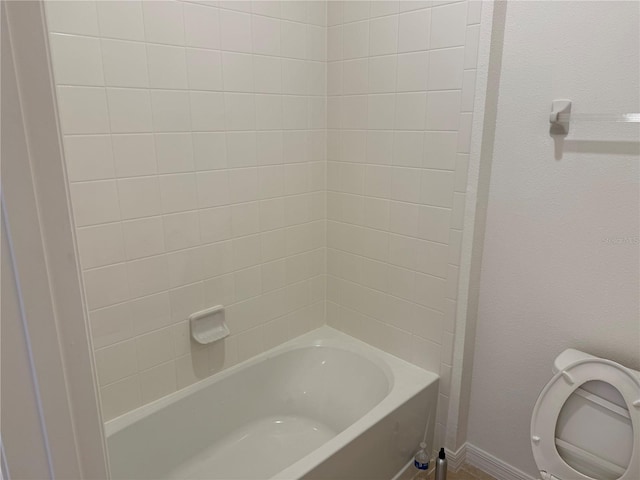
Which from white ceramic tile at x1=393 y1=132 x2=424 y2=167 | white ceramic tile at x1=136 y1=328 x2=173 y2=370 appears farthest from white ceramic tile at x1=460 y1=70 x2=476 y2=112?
white ceramic tile at x1=136 y1=328 x2=173 y2=370

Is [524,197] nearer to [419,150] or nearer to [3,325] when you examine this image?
[419,150]

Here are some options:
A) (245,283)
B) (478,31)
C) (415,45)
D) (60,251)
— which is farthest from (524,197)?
(60,251)

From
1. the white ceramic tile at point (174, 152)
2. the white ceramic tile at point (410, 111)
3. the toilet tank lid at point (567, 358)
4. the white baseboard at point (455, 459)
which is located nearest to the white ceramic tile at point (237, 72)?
the white ceramic tile at point (174, 152)

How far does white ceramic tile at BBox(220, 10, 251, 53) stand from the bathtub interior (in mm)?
1384

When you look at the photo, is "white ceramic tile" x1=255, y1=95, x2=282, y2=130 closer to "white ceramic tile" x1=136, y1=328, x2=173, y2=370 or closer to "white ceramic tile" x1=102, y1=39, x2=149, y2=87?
"white ceramic tile" x1=102, y1=39, x2=149, y2=87

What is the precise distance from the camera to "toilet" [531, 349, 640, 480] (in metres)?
1.37

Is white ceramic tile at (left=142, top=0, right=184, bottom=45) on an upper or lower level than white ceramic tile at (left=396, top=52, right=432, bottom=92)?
upper

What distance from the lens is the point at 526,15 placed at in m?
1.52

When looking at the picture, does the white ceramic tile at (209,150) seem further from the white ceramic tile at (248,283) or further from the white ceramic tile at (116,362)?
the white ceramic tile at (116,362)

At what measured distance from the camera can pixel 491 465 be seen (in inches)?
76.7

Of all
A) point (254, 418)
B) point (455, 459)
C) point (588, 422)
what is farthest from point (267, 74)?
point (455, 459)

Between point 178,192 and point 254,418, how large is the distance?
3.73 feet

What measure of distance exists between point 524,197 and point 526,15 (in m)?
0.63

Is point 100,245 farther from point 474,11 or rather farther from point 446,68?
point 474,11
